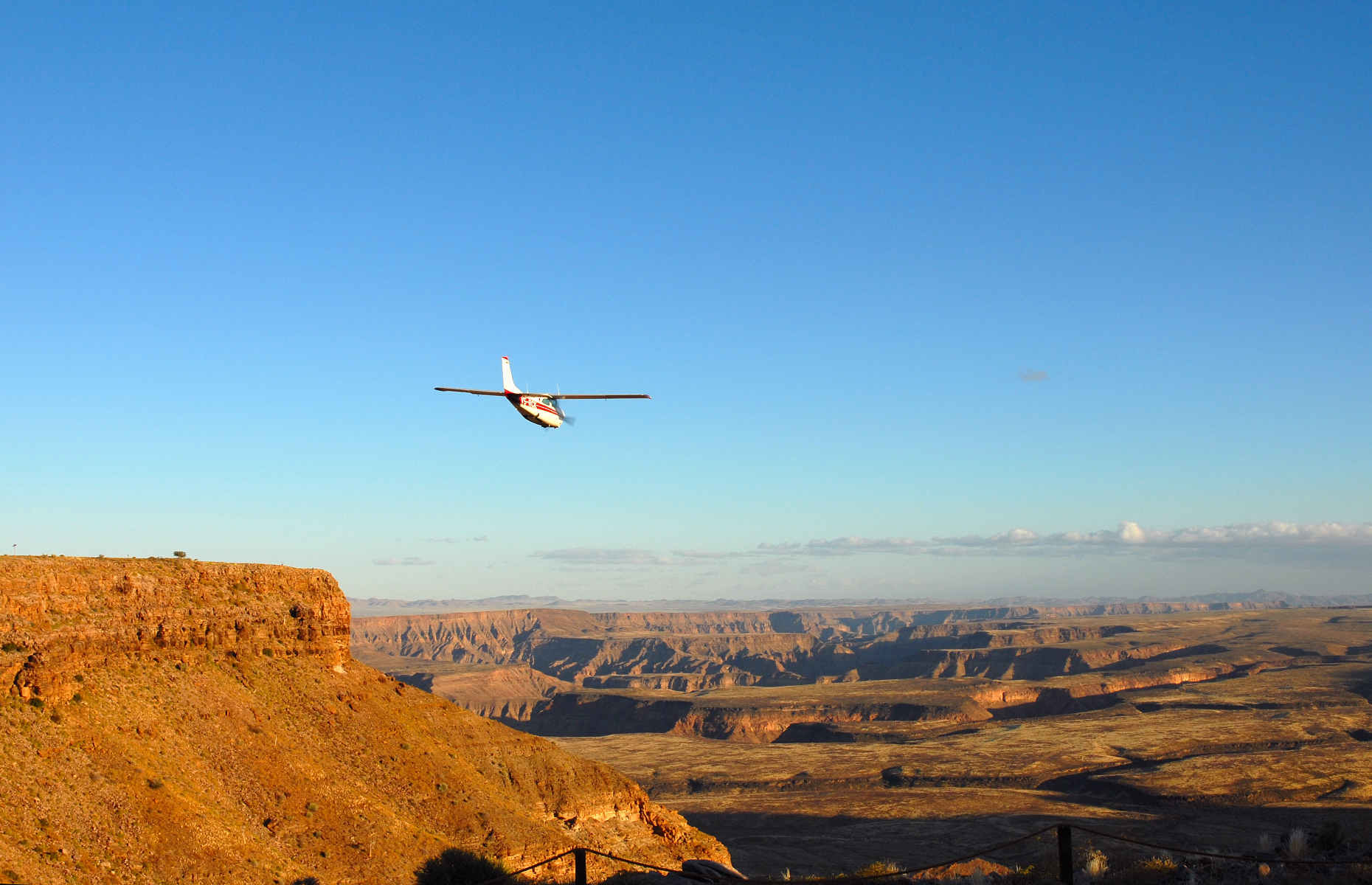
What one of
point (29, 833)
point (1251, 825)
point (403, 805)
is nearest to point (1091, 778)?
point (1251, 825)

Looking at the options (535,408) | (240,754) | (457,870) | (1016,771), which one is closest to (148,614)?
(240,754)

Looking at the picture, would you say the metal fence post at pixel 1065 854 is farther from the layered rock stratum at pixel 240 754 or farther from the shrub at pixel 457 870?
the layered rock stratum at pixel 240 754

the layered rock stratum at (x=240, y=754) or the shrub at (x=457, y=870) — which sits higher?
the layered rock stratum at (x=240, y=754)

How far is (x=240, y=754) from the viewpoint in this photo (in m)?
45.4

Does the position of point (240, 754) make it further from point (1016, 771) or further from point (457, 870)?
point (1016, 771)

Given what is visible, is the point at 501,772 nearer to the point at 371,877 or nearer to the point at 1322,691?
the point at 371,877

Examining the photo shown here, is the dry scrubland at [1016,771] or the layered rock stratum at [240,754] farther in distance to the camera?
the dry scrubland at [1016,771]

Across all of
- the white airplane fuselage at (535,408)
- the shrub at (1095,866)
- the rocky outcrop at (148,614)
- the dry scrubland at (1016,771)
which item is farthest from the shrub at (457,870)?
the white airplane fuselage at (535,408)

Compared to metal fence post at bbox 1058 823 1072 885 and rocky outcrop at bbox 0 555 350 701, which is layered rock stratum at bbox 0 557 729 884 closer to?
rocky outcrop at bbox 0 555 350 701

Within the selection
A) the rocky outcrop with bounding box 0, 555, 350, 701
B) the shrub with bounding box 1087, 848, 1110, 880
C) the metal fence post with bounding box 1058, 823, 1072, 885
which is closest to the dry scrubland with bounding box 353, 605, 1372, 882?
the shrub with bounding box 1087, 848, 1110, 880

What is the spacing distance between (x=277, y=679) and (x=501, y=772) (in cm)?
1375

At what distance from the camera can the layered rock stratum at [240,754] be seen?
36.8 meters

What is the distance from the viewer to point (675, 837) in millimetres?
61875

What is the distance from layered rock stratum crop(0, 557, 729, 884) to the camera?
36844mm
